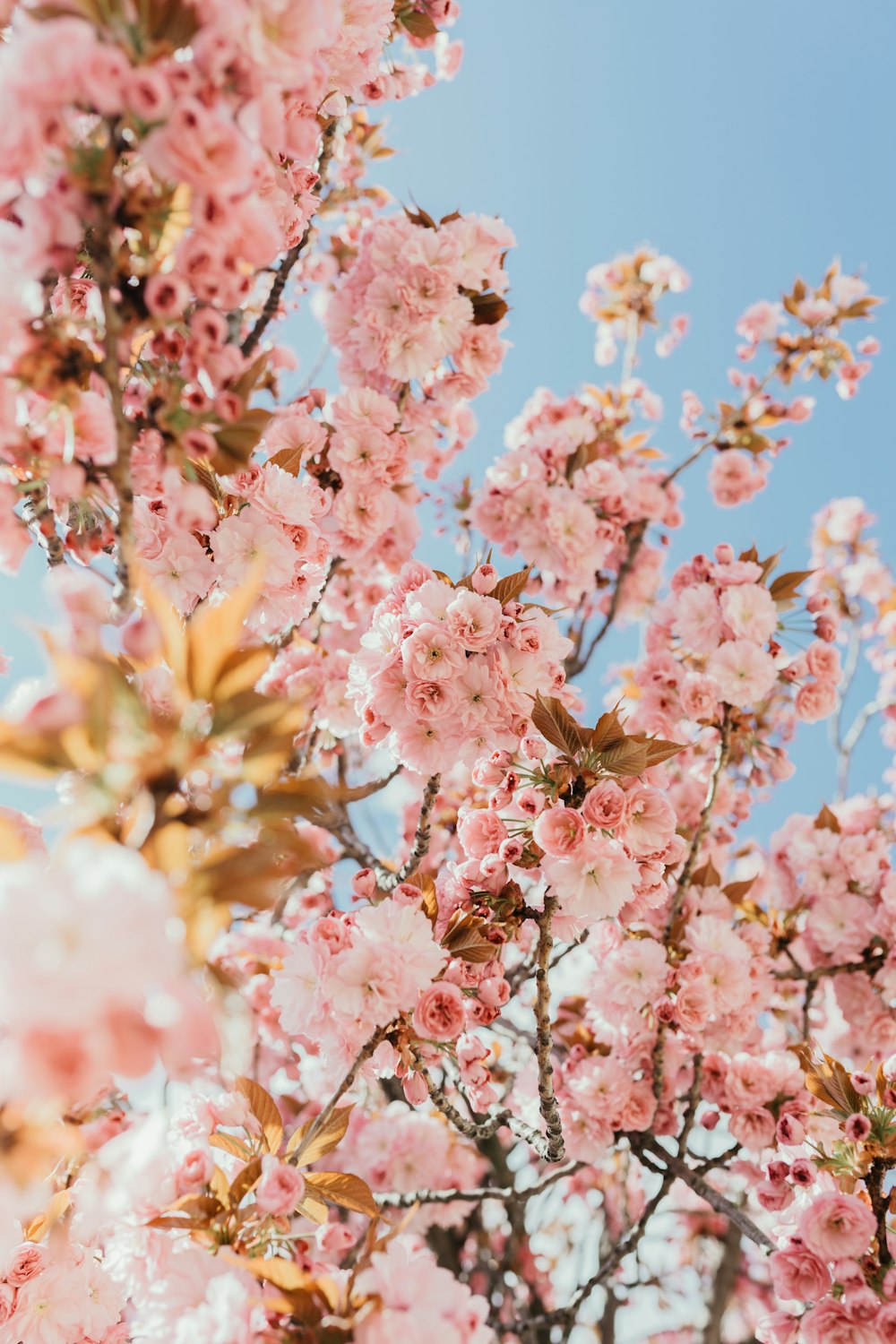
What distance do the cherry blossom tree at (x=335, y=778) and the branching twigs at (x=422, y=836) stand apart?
1 centimetres

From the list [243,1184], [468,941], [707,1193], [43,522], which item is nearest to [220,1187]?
[243,1184]

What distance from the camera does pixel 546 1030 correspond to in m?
1.66

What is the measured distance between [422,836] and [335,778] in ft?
4.88

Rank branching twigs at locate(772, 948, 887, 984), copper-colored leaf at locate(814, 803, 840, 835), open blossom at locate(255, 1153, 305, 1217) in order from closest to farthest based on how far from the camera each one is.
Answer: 1. open blossom at locate(255, 1153, 305, 1217)
2. branching twigs at locate(772, 948, 887, 984)
3. copper-colored leaf at locate(814, 803, 840, 835)

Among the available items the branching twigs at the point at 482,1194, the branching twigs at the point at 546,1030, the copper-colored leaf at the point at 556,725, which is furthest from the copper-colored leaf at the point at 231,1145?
the copper-colored leaf at the point at 556,725

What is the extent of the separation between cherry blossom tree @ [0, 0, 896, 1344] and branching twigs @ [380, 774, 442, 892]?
0.01 meters

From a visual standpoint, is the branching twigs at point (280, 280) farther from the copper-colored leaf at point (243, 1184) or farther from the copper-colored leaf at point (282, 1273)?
the copper-colored leaf at point (282, 1273)

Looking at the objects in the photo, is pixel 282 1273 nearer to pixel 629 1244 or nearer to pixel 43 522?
pixel 43 522

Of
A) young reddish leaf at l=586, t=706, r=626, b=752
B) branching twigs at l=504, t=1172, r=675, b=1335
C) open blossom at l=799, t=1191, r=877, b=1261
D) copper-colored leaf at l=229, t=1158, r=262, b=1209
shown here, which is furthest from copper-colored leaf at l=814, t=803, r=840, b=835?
copper-colored leaf at l=229, t=1158, r=262, b=1209

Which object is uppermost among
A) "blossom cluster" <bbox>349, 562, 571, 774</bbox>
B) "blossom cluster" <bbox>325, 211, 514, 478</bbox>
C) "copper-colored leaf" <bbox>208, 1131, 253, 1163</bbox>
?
"blossom cluster" <bbox>325, 211, 514, 478</bbox>

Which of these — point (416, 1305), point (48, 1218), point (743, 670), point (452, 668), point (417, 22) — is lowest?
point (48, 1218)

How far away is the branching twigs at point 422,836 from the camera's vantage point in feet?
6.57

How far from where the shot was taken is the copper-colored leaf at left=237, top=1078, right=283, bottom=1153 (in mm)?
1473

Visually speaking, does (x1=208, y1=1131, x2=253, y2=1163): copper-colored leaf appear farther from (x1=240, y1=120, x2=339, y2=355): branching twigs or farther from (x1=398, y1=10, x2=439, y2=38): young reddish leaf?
(x1=398, y1=10, x2=439, y2=38): young reddish leaf
